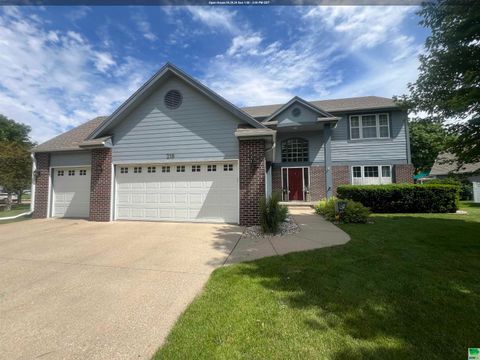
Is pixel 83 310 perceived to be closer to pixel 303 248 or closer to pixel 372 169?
pixel 303 248

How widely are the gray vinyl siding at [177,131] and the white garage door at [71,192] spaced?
2.70 m

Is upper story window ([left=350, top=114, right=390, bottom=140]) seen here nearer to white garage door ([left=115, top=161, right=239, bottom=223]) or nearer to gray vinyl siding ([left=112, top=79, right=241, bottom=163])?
gray vinyl siding ([left=112, top=79, right=241, bottom=163])

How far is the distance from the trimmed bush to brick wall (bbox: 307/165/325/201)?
3575 mm

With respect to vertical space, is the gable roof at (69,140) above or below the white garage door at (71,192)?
above

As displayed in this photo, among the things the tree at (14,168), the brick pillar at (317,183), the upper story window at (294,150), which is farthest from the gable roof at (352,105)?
the tree at (14,168)

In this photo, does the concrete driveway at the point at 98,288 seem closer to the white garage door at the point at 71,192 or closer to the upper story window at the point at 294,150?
the white garage door at the point at 71,192

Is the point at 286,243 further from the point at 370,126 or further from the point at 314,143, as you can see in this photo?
the point at 370,126

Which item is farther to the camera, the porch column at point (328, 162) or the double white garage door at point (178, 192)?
the porch column at point (328, 162)

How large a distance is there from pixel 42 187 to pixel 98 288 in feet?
35.3

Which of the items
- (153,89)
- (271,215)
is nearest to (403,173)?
(271,215)

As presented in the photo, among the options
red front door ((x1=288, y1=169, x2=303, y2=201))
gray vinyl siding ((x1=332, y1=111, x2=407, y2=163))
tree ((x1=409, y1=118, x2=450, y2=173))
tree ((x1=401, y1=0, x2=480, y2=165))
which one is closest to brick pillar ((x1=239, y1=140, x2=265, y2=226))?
tree ((x1=401, y1=0, x2=480, y2=165))

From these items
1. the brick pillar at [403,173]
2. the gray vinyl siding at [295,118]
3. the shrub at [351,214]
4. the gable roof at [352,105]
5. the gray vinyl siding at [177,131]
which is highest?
the gable roof at [352,105]

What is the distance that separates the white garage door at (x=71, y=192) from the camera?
1094cm

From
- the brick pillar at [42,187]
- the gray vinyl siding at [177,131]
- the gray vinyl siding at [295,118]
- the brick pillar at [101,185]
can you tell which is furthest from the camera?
the gray vinyl siding at [295,118]
